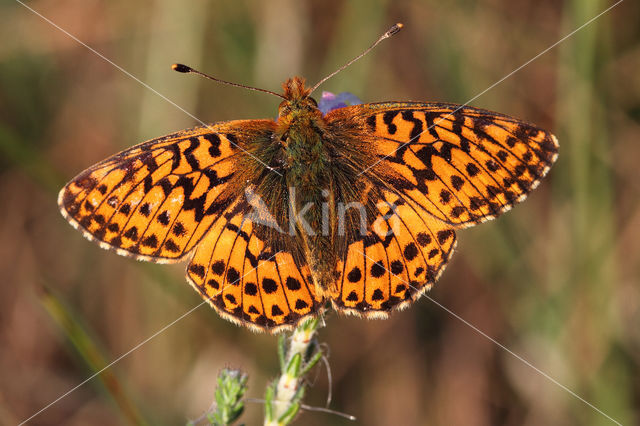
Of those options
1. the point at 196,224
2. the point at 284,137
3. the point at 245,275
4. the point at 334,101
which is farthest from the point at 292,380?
the point at 334,101

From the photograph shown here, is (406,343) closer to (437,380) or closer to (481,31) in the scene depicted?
(437,380)

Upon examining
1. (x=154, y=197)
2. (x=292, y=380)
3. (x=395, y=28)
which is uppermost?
(x=395, y=28)

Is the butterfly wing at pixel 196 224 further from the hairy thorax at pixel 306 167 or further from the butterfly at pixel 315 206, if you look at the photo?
the hairy thorax at pixel 306 167

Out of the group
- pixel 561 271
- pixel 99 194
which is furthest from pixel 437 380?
pixel 99 194

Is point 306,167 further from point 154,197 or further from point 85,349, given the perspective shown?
point 85,349

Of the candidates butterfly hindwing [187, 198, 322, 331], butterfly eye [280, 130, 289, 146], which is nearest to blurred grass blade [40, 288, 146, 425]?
butterfly hindwing [187, 198, 322, 331]

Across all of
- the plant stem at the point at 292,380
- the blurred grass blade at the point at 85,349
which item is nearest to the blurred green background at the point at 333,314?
the blurred grass blade at the point at 85,349
